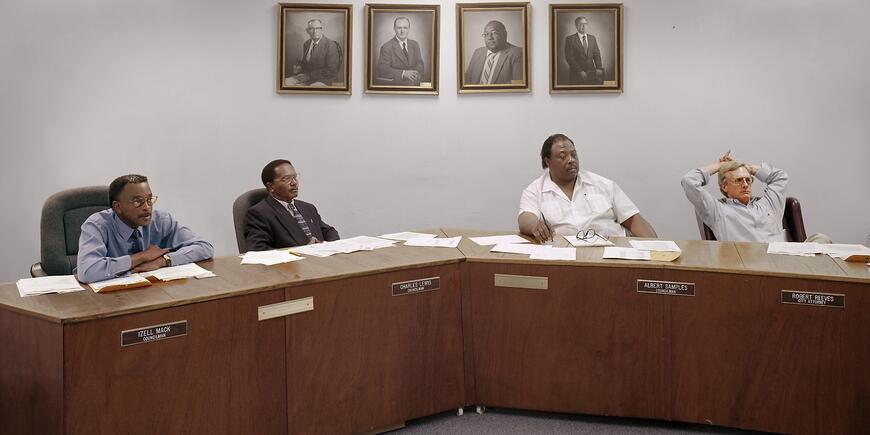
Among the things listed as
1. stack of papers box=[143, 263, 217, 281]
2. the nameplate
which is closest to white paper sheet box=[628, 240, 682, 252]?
the nameplate

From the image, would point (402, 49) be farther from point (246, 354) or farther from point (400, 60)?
point (246, 354)

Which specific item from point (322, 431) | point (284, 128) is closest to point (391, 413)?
point (322, 431)

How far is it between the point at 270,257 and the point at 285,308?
1.74 feet

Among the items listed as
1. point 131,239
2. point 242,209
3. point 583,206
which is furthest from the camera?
point 583,206

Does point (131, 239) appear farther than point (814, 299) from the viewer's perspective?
Yes

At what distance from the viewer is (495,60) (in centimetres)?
456

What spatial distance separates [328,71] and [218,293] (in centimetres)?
257

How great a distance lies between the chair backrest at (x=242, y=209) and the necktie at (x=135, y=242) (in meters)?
0.78

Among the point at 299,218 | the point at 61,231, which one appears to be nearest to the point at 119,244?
the point at 61,231

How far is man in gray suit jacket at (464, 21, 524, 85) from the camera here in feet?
14.9

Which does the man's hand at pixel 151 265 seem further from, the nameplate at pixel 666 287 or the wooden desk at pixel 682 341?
the nameplate at pixel 666 287

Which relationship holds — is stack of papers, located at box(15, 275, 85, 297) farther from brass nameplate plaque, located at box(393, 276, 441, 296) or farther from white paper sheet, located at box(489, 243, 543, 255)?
white paper sheet, located at box(489, 243, 543, 255)

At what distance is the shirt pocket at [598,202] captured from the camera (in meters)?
3.80

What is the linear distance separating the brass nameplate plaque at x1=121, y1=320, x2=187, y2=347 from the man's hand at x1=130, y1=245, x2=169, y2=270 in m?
0.54
